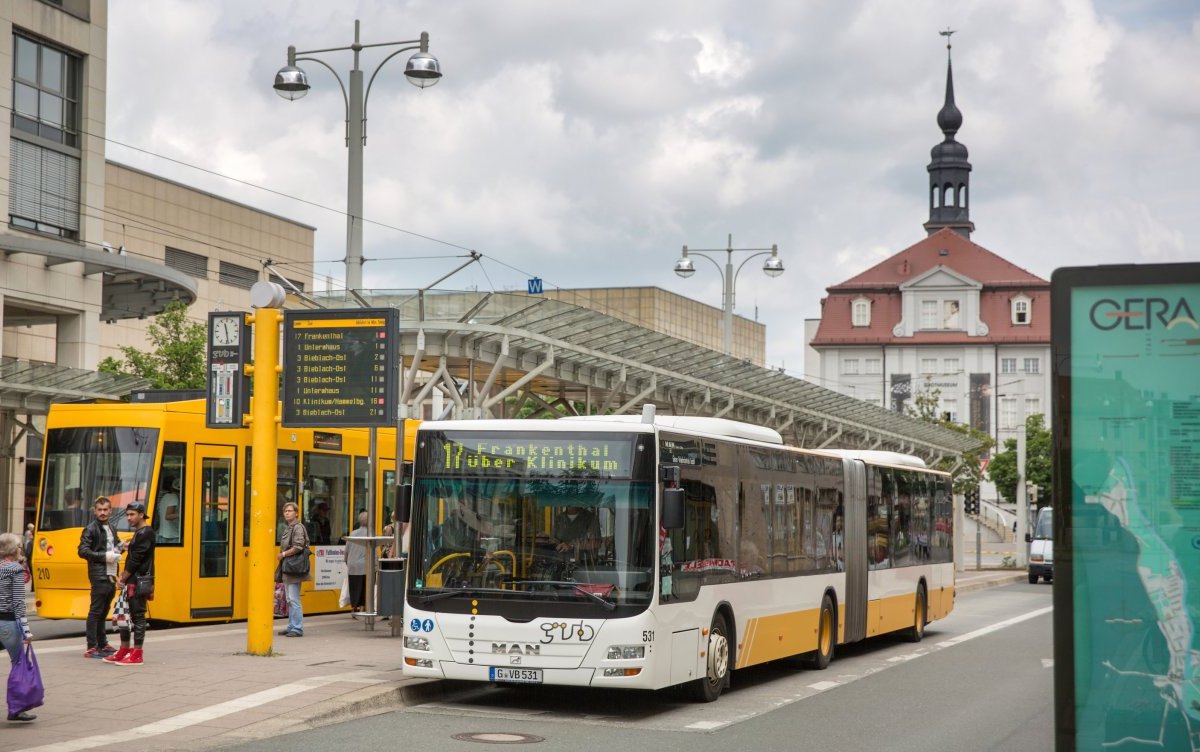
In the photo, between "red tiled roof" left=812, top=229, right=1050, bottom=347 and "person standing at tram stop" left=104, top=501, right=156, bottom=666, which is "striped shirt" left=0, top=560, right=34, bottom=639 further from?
"red tiled roof" left=812, top=229, right=1050, bottom=347

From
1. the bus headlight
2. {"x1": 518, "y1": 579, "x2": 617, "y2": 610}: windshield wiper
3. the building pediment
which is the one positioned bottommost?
the bus headlight

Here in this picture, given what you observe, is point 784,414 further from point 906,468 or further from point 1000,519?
point 1000,519

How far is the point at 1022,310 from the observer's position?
10950 centimetres

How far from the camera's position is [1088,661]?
624cm

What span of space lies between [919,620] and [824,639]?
5.64m

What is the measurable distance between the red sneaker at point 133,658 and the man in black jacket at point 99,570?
2.30ft

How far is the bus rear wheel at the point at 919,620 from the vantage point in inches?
938

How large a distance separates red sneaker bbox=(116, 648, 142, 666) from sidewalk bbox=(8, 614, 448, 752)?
13 cm

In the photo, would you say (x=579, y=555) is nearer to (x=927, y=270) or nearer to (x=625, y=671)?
(x=625, y=671)

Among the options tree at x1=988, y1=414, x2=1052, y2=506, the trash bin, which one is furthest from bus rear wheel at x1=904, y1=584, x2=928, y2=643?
tree at x1=988, y1=414, x2=1052, y2=506

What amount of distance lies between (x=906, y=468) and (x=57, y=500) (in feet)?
39.5

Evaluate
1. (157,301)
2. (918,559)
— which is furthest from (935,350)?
(918,559)

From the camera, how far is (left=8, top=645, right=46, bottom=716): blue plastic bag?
11.4m

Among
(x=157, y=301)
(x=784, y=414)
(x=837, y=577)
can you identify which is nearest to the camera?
(x=837, y=577)
